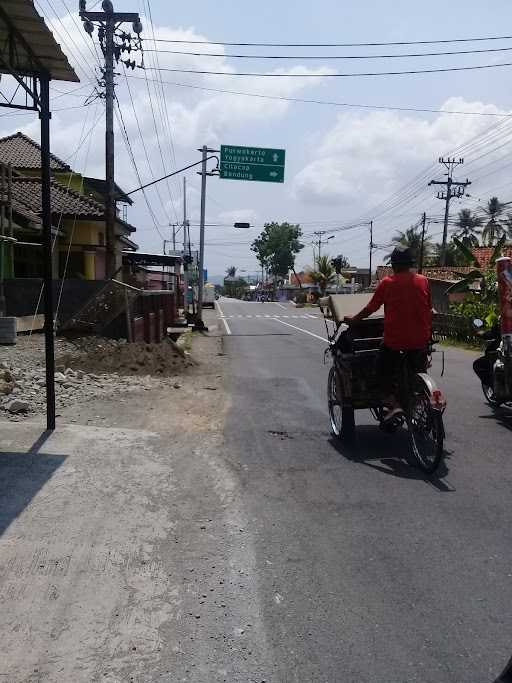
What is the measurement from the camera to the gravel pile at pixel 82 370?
8.22m

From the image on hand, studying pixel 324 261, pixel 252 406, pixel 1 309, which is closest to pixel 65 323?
pixel 1 309

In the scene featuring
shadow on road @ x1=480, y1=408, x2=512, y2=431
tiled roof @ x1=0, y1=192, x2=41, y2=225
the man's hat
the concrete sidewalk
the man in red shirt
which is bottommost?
the concrete sidewalk

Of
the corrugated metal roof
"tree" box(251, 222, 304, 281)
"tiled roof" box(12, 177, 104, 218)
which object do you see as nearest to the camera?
the corrugated metal roof

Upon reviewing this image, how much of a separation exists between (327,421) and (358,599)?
4542 mm

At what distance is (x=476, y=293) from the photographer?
19.9 m

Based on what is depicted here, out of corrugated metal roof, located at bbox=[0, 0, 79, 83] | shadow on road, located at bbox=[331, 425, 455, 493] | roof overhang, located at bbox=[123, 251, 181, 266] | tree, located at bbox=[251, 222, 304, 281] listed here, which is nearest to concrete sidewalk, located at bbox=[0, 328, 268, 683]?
shadow on road, located at bbox=[331, 425, 455, 493]

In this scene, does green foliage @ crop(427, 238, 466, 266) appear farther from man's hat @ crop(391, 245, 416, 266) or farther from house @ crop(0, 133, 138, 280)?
man's hat @ crop(391, 245, 416, 266)

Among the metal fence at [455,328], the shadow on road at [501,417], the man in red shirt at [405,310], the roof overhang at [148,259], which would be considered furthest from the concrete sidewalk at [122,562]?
the roof overhang at [148,259]

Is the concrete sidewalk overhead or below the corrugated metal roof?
below

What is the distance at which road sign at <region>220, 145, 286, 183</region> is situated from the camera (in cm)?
2427

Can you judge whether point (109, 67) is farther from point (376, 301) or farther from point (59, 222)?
point (376, 301)

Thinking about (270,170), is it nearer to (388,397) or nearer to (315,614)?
(388,397)

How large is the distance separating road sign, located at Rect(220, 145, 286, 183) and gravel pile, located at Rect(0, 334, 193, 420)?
Answer: 12.5 metres

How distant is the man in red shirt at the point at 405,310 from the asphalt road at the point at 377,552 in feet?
3.32
